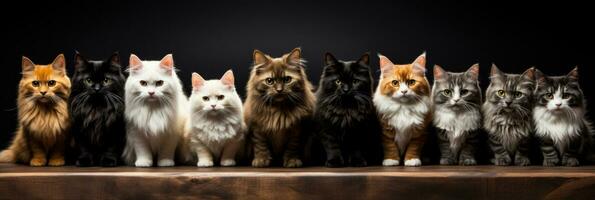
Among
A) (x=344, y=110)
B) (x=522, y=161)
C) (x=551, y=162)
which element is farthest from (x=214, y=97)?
(x=551, y=162)

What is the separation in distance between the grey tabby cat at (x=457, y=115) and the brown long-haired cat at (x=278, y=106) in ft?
2.17

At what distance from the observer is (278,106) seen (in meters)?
3.04

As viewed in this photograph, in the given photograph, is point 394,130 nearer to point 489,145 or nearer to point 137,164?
point 489,145

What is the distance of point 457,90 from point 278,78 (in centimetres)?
89

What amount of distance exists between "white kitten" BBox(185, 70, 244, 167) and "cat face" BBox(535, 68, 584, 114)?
147cm

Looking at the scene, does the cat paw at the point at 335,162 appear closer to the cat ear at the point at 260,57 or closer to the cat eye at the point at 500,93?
the cat ear at the point at 260,57

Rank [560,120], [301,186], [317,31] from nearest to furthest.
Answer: [301,186] < [560,120] < [317,31]

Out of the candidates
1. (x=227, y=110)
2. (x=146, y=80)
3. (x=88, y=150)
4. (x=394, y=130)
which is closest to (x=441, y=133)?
(x=394, y=130)

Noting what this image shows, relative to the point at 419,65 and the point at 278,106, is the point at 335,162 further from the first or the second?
the point at 419,65

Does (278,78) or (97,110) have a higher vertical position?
(278,78)

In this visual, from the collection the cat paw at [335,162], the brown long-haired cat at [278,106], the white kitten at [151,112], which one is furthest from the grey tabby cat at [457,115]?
the white kitten at [151,112]

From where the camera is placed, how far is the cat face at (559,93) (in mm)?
3074

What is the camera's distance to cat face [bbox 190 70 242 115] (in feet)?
9.96

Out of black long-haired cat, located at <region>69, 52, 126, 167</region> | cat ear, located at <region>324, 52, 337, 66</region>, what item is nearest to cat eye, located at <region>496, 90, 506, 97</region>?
cat ear, located at <region>324, 52, 337, 66</region>
